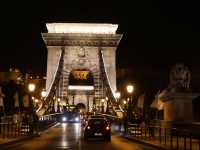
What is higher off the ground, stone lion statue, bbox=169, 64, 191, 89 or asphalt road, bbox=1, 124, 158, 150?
stone lion statue, bbox=169, 64, 191, 89

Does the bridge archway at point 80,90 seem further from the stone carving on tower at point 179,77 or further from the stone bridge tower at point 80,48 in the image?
the stone carving on tower at point 179,77

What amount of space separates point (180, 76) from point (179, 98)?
75.2 inches

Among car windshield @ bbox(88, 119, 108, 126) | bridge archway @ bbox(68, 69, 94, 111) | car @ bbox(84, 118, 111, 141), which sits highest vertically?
bridge archway @ bbox(68, 69, 94, 111)

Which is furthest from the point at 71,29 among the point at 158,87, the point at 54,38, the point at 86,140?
the point at 86,140

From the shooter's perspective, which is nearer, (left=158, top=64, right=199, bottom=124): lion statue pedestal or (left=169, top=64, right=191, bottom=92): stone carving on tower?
(left=158, top=64, right=199, bottom=124): lion statue pedestal

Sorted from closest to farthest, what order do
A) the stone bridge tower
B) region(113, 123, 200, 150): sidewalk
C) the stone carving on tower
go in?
region(113, 123, 200, 150): sidewalk < the stone carving on tower < the stone bridge tower

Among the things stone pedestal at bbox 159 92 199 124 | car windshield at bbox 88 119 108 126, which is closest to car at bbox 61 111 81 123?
car windshield at bbox 88 119 108 126

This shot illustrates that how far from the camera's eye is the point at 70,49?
130250 millimetres

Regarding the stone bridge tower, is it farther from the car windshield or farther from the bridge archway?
the car windshield

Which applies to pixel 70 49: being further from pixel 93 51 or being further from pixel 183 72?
pixel 183 72

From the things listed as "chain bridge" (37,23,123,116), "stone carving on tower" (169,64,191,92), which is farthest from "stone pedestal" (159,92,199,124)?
"chain bridge" (37,23,123,116)

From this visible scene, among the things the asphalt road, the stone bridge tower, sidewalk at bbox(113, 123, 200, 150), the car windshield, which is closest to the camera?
sidewalk at bbox(113, 123, 200, 150)

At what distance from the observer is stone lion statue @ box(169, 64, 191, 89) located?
1394 inches

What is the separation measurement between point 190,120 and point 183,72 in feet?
9.92
